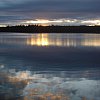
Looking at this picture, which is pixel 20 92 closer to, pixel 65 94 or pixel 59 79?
pixel 65 94

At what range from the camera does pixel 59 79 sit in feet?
49.5

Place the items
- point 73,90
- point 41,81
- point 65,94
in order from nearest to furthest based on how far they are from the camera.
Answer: point 65,94
point 73,90
point 41,81

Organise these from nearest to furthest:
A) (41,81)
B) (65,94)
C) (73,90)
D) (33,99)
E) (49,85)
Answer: (33,99) < (65,94) < (73,90) < (49,85) < (41,81)

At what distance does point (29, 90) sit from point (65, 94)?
149 centimetres

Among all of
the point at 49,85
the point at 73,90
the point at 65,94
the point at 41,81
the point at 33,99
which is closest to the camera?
the point at 33,99

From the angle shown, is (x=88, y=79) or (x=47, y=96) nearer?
(x=47, y=96)

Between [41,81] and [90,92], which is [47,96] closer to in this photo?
[90,92]

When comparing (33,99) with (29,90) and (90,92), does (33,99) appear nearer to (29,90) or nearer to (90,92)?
(29,90)

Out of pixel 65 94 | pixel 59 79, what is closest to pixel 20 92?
pixel 65 94

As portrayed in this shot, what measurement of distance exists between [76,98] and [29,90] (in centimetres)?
211

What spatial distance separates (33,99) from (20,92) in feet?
3.81

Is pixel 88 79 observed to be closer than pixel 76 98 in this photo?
No

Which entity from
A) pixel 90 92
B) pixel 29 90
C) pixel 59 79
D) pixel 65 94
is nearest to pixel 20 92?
pixel 29 90

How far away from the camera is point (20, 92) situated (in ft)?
38.7
